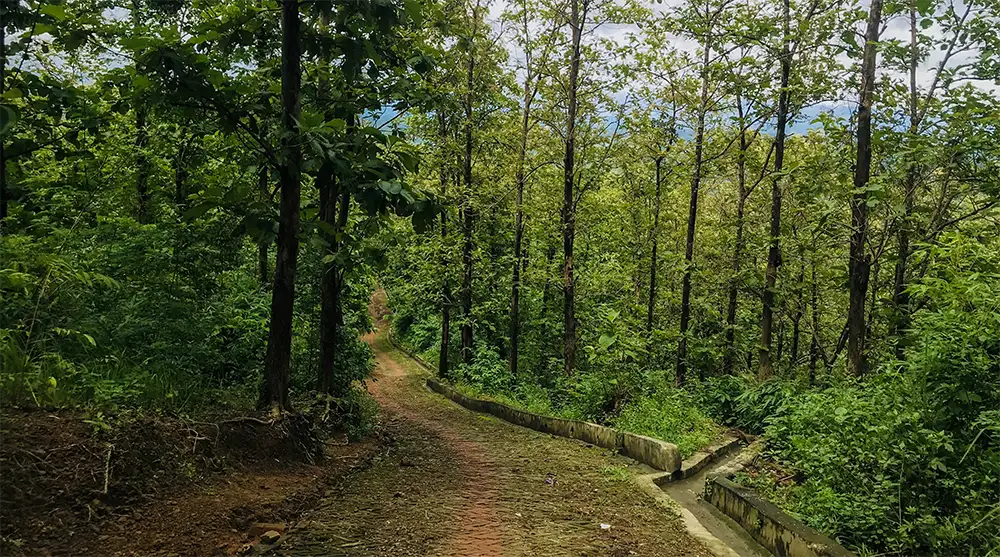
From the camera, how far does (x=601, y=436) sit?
396 inches

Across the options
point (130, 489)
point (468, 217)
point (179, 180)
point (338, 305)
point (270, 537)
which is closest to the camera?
point (130, 489)

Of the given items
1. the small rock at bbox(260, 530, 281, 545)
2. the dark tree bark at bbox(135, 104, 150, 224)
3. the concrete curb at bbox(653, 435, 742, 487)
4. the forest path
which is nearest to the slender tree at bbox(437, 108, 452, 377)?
the dark tree bark at bbox(135, 104, 150, 224)

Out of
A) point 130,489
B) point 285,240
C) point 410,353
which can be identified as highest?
point 285,240

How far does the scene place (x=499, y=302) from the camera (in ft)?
63.2

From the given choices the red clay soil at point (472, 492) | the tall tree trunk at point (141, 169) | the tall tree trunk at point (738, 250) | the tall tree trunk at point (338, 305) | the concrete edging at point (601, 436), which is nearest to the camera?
the red clay soil at point (472, 492)

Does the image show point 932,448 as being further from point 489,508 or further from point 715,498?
point 489,508

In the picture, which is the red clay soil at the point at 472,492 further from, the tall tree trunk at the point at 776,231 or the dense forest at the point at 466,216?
the tall tree trunk at the point at 776,231

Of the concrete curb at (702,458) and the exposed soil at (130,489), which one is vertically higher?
the exposed soil at (130,489)

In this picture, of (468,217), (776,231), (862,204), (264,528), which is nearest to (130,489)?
(264,528)

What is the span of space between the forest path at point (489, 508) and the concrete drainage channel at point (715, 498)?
278 mm

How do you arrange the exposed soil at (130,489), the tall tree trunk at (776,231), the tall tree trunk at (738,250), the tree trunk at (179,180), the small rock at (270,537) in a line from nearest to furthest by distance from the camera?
1. the exposed soil at (130,489)
2. the small rock at (270,537)
3. the tree trunk at (179,180)
4. the tall tree trunk at (776,231)
5. the tall tree trunk at (738,250)

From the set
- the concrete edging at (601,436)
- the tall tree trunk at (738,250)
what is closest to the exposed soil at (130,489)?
the concrete edging at (601,436)

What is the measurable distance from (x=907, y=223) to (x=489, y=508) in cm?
992

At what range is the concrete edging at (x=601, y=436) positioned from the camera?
8.43 meters
